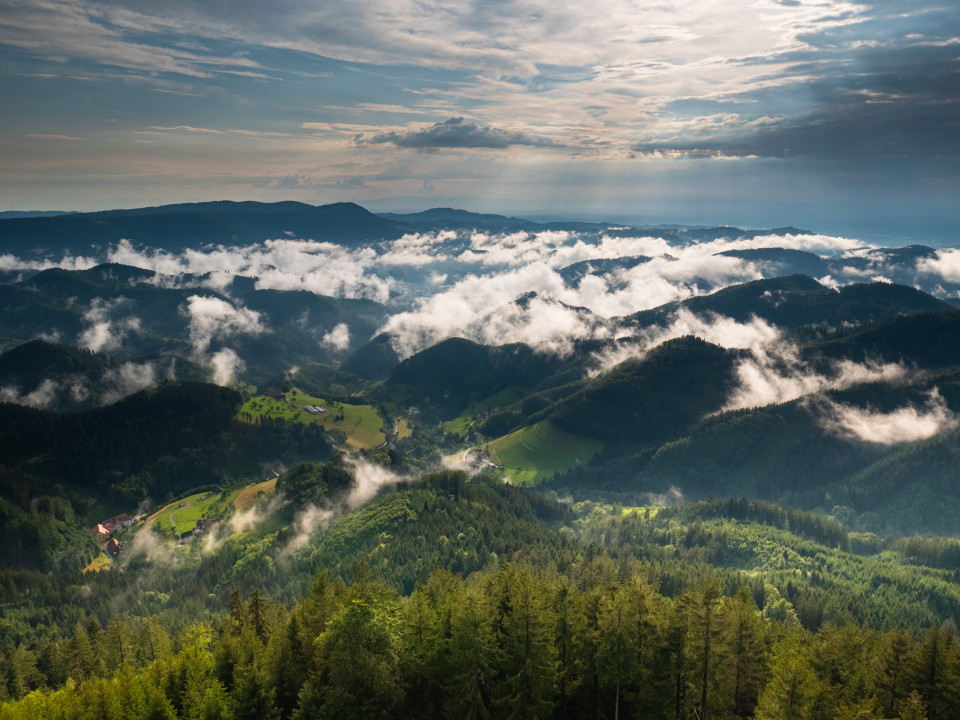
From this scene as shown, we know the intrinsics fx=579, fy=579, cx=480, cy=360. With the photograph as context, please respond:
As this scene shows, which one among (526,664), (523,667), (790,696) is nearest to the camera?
(790,696)

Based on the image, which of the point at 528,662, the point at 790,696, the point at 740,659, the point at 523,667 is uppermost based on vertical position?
the point at 790,696

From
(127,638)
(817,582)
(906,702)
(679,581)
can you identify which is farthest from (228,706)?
(817,582)

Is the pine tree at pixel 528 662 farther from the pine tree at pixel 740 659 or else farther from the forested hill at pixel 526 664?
the pine tree at pixel 740 659

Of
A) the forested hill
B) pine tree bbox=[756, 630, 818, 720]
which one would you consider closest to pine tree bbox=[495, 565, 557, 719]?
the forested hill

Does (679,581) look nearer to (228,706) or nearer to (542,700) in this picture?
(542,700)

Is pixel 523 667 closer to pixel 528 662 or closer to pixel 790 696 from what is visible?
pixel 528 662

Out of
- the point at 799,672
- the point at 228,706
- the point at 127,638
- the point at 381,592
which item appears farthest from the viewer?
the point at 127,638

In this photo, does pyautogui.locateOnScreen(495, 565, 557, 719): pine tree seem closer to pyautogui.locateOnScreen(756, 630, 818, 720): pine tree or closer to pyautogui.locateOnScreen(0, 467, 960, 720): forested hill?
pyautogui.locateOnScreen(0, 467, 960, 720): forested hill

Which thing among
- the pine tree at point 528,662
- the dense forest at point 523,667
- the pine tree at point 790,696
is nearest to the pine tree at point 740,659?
the dense forest at point 523,667

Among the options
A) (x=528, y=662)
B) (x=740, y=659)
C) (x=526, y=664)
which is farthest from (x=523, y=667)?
(x=740, y=659)

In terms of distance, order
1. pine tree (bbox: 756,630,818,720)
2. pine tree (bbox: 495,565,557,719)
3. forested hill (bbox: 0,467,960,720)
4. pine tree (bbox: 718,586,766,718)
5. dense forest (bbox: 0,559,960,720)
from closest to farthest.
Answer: pine tree (bbox: 756,630,818,720), forested hill (bbox: 0,467,960,720), dense forest (bbox: 0,559,960,720), pine tree (bbox: 495,565,557,719), pine tree (bbox: 718,586,766,718)

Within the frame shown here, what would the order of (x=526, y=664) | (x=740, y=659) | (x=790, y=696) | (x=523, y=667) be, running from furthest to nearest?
(x=740, y=659) < (x=523, y=667) < (x=526, y=664) < (x=790, y=696)
